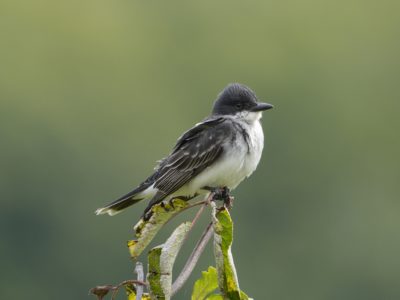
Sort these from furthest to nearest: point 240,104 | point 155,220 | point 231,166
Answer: point 240,104 < point 231,166 < point 155,220

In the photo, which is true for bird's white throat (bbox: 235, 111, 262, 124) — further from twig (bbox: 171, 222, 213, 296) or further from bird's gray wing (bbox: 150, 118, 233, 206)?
twig (bbox: 171, 222, 213, 296)

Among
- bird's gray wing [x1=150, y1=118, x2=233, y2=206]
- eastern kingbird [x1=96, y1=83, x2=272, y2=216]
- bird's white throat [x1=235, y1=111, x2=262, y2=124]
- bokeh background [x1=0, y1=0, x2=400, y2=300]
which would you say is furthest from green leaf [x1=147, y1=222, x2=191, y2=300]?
bokeh background [x1=0, y1=0, x2=400, y2=300]

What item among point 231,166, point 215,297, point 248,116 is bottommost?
point 231,166

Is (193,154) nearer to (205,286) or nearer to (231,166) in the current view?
(231,166)

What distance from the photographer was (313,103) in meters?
53.7

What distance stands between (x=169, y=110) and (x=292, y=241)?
28.8 feet

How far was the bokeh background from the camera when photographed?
113 feet

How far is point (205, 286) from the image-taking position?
4.07 meters

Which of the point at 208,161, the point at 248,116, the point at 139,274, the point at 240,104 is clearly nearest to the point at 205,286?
the point at 139,274

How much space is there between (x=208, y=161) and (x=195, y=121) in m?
32.6

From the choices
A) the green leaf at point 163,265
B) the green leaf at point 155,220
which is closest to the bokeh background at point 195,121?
the green leaf at point 155,220

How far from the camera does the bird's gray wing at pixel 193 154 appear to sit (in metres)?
6.82

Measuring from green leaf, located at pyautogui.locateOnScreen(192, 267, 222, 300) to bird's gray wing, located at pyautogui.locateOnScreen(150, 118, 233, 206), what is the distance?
2584mm

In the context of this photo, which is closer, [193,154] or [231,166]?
[231,166]
